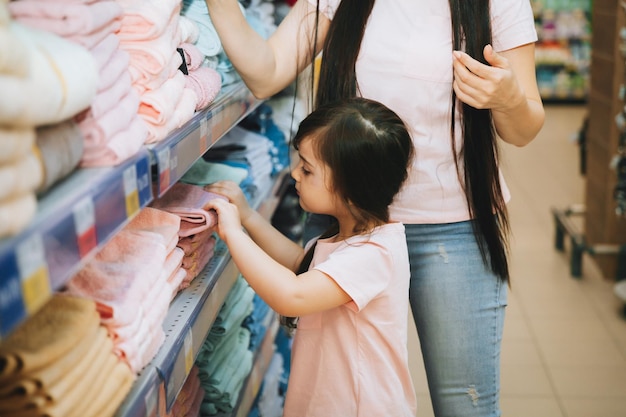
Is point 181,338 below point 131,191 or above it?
below

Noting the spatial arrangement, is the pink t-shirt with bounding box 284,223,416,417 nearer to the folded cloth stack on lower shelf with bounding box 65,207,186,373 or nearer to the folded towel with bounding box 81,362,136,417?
the folded cloth stack on lower shelf with bounding box 65,207,186,373

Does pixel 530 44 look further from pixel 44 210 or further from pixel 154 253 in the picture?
pixel 44 210

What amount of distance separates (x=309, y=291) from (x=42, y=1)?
79 centimetres

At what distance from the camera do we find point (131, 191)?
45.1 inches

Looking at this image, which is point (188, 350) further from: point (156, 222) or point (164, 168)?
point (164, 168)

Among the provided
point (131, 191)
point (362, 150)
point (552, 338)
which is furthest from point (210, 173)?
point (552, 338)

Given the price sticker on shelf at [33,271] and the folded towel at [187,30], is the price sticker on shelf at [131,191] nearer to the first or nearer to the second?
the price sticker on shelf at [33,271]

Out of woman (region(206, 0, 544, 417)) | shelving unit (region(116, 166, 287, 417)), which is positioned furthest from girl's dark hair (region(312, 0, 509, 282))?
shelving unit (region(116, 166, 287, 417))

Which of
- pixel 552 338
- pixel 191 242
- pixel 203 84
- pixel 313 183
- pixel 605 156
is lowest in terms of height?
pixel 552 338

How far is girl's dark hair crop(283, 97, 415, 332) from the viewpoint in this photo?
64.9 inches

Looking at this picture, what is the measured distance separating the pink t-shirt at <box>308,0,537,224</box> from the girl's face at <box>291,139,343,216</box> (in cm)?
27

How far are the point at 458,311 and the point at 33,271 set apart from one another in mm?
1292

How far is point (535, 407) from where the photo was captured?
321 cm

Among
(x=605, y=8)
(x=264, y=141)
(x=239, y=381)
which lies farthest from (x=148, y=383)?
(x=605, y=8)
